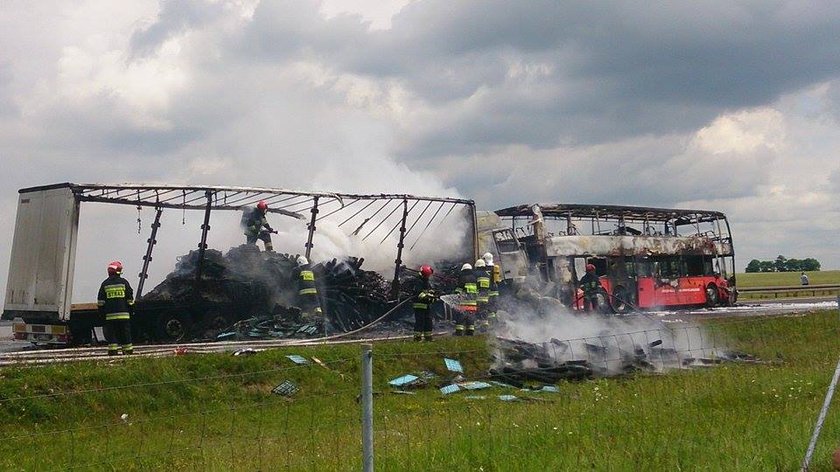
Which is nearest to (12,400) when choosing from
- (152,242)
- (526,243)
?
(152,242)

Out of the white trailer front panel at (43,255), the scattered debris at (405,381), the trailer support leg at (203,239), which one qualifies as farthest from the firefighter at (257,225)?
the scattered debris at (405,381)

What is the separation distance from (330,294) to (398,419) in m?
10.1

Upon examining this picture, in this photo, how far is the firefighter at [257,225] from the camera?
67.2ft

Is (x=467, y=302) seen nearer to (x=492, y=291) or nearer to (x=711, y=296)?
(x=492, y=291)

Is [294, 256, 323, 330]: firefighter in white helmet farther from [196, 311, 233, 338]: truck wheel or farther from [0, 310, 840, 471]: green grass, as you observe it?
[0, 310, 840, 471]: green grass

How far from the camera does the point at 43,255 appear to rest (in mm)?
17453

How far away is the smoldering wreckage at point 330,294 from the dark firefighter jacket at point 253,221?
1.15 feet

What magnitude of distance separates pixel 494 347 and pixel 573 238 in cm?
1314

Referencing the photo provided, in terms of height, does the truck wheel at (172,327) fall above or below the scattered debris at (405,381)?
above

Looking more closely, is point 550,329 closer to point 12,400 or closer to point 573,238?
point 573,238

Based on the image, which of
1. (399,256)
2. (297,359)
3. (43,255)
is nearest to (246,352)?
(297,359)

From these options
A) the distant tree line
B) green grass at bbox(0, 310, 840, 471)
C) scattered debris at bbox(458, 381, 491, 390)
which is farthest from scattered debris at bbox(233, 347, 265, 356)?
the distant tree line

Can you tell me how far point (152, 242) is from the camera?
61.8 ft

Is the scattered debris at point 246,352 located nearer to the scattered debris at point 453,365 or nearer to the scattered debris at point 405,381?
the scattered debris at point 405,381
